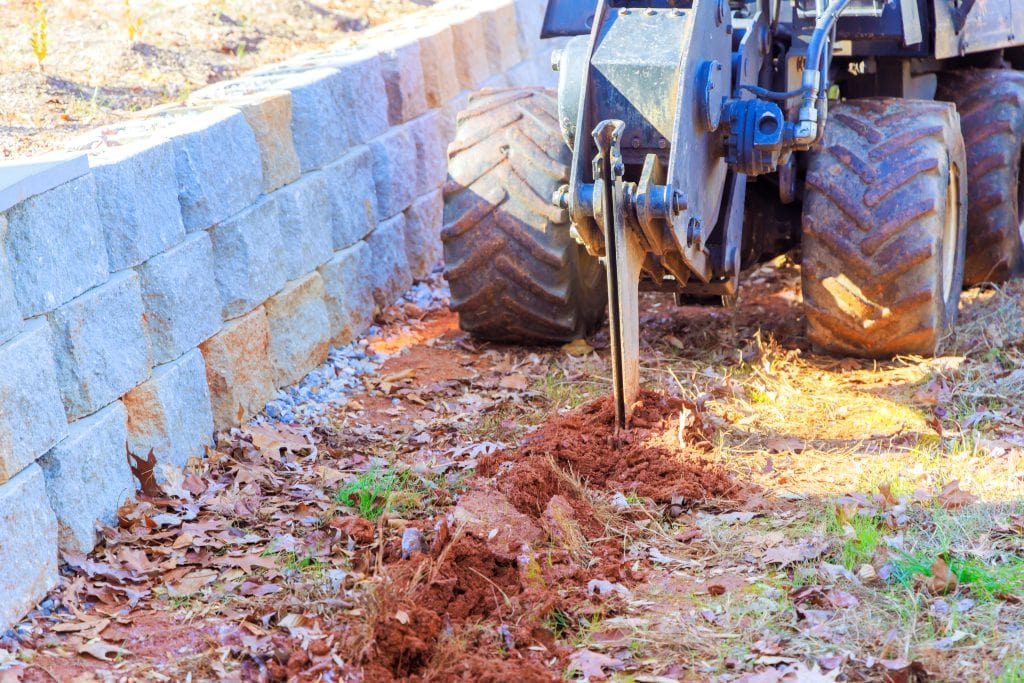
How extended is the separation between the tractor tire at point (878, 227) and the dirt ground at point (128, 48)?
11.8 feet

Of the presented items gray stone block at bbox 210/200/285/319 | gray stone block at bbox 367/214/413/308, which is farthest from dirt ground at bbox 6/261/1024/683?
gray stone block at bbox 367/214/413/308

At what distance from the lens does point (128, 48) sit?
789cm

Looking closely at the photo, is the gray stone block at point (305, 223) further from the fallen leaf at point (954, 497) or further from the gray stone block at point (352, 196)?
the fallen leaf at point (954, 497)

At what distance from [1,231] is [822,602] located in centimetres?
289

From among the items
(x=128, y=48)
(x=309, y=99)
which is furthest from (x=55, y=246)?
(x=128, y=48)

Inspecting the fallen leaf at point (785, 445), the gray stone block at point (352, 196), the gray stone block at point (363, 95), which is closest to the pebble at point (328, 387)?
the gray stone block at point (352, 196)

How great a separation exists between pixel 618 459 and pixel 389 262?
3041 millimetres

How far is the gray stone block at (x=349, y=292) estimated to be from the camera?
6742mm

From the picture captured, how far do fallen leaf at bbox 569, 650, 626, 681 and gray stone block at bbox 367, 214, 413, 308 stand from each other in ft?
12.9

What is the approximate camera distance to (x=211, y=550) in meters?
4.49

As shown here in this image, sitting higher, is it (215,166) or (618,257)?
Result: (215,166)

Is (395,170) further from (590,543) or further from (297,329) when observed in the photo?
(590,543)

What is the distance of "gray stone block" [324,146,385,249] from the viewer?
6855 millimetres

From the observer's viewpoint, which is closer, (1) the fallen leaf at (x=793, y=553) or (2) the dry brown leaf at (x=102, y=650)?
(2) the dry brown leaf at (x=102, y=650)
